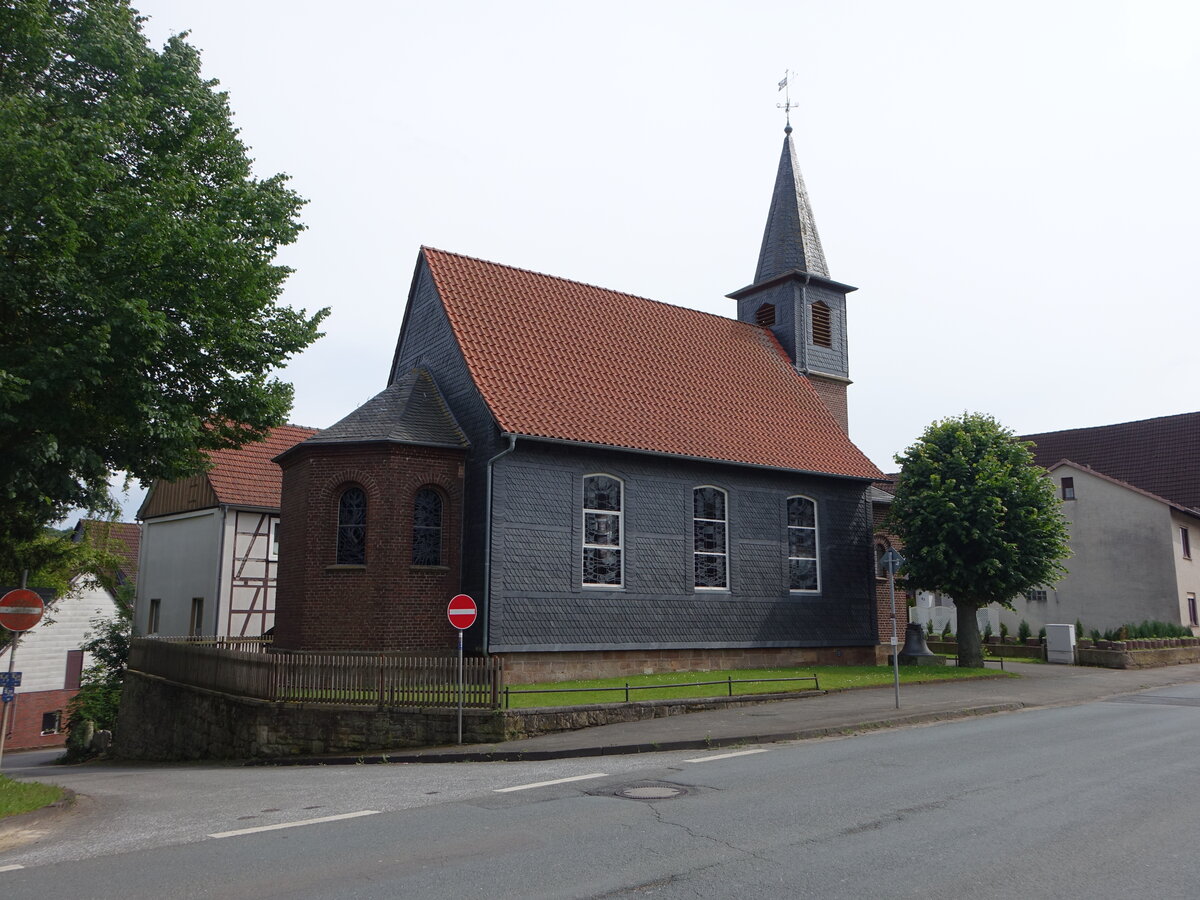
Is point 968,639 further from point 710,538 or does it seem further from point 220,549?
point 220,549

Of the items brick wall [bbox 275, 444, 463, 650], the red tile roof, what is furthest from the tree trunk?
the red tile roof

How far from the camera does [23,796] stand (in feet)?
34.1

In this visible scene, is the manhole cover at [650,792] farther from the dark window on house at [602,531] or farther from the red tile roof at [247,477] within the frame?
the red tile roof at [247,477]

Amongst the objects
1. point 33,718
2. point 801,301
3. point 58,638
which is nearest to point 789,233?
point 801,301

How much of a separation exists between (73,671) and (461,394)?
86.8ft

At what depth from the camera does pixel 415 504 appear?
20172 mm

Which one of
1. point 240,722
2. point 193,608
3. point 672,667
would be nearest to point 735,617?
point 672,667

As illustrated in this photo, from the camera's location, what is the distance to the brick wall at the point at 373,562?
19.2 meters

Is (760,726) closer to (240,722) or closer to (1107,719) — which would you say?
(1107,719)

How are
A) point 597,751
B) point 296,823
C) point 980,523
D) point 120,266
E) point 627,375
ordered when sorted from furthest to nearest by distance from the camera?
point 980,523
point 627,375
point 120,266
point 597,751
point 296,823

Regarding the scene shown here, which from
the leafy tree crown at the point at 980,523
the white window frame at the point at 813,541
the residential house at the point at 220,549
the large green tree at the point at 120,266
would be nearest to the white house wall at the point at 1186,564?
the leafy tree crown at the point at 980,523

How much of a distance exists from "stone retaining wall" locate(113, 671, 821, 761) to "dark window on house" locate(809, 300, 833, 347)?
15.3 meters

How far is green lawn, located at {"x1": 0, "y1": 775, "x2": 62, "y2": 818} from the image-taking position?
9680 millimetres

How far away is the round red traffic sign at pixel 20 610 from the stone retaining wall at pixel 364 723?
4519 mm
